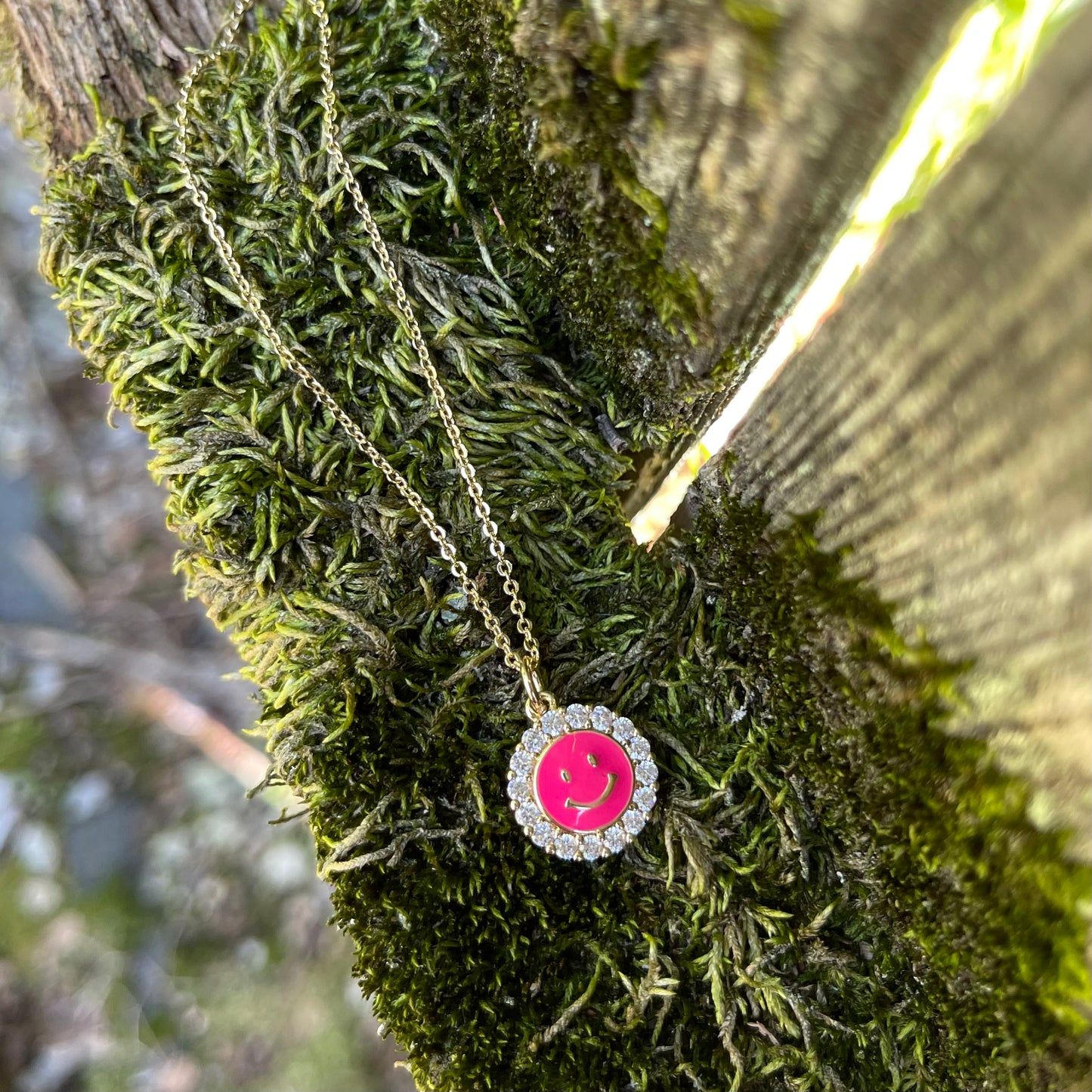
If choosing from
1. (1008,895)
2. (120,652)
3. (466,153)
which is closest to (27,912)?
(120,652)

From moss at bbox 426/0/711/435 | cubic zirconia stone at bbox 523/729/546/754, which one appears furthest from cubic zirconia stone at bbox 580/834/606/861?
moss at bbox 426/0/711/435

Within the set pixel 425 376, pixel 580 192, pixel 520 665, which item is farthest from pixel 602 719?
pixel 580 192

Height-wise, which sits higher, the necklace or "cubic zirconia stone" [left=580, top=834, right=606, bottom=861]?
the necklace

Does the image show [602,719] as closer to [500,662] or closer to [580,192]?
[500,662]

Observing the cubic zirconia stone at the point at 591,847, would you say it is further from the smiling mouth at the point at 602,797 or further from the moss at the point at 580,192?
the moss at the point at 580,192

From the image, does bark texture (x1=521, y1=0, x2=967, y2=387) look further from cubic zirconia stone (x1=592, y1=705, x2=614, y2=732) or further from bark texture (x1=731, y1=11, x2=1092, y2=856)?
cubic zirconia stone (x1=592, y1=705, x2=614, y2=732)

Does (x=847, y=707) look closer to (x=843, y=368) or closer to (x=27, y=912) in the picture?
(x=843, y=368)
